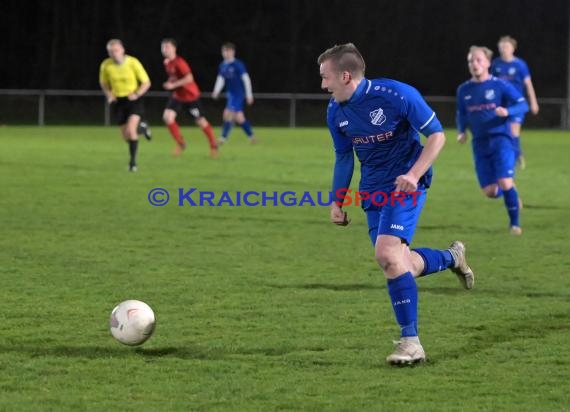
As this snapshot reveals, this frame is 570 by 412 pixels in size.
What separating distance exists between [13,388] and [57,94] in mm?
32705

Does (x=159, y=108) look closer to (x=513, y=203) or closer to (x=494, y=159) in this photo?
(x=494, y=159)

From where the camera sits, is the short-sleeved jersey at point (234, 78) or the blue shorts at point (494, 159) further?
the short-sleeved jersey at point (234, 78)

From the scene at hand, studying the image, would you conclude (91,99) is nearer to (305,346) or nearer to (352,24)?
(352,24)

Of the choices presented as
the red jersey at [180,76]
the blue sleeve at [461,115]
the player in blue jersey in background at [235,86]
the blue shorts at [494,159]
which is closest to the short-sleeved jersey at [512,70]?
the red jersey at [180,76]

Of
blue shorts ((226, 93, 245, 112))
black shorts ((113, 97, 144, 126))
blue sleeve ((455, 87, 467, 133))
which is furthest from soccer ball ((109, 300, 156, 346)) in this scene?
blue shorts ((226, 93, 245, 112))

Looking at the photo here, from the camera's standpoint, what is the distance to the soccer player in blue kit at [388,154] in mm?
6324

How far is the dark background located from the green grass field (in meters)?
24.5

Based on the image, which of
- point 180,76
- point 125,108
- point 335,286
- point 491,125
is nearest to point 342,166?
point 335,286

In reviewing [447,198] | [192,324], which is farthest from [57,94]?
[192,324]

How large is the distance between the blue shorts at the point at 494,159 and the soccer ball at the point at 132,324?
6419 mm

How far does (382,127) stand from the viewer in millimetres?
6527

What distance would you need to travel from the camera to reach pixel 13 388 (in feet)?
18.5

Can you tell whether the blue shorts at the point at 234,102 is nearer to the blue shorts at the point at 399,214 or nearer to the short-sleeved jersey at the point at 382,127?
the short-sleeved jersey at the point at 382,127

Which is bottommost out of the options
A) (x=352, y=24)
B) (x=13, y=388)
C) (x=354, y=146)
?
(x=13, y=388)
